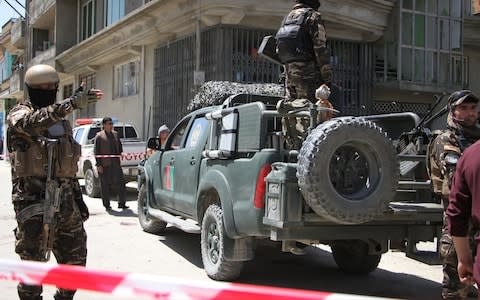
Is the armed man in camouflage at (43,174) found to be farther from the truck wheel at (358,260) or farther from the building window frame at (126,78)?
the building window frame at (126,78)

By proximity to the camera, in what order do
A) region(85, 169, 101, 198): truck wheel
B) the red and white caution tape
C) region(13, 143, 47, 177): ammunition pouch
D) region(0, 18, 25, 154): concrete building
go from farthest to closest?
region(0, 18, 25, 154): concrete building
region(85, 169, 101, 198): truck wheel
region(13, 143, 47, 177): ammunition pouch
the red and white caution tape

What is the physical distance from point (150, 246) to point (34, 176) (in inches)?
144

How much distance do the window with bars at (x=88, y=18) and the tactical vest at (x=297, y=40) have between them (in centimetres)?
1837

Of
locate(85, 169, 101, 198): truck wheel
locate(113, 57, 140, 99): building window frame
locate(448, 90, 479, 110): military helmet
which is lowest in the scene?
locate(85, 169, 101, 198): truck wheel

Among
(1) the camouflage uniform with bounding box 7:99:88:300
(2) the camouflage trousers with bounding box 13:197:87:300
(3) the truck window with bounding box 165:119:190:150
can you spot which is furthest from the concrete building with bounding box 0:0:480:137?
(2) the camouflage trousers with bounding box 13:197:87:300

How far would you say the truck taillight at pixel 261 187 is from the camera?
4465mm

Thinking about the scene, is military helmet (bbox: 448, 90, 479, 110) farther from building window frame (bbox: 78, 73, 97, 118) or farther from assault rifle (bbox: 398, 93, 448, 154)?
building window frame (bbox: 78, 73, 97, 118)

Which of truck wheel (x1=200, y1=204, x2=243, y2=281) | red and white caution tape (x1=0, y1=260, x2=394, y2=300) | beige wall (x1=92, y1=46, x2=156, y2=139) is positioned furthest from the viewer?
beige wall (x1=92, y1=46, x2=156, y2=139)

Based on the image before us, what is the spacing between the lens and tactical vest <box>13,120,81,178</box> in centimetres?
360

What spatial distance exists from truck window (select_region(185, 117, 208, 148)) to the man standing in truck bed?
413 centimetres

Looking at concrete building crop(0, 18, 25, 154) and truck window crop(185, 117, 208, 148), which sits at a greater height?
concrete building crop(0, 18, 25, 154)

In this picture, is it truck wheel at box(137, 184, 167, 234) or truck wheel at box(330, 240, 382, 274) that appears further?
truck wheel at box(137, 184, 167, 234)

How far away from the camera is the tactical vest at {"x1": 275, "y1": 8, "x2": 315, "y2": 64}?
5.21m

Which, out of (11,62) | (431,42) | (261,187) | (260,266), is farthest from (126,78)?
(11,62)
